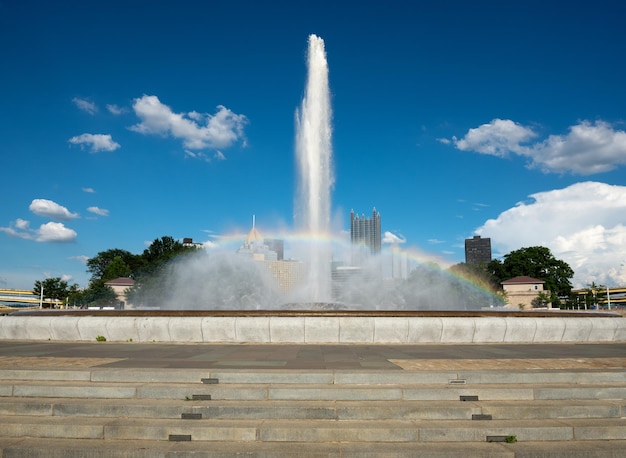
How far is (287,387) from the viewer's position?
725 centimetres

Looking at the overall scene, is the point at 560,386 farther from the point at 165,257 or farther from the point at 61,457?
the point at 165,257

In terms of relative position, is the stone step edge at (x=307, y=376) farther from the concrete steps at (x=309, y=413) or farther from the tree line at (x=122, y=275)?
the tree line at (x=122, y=275)

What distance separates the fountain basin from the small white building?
261ft

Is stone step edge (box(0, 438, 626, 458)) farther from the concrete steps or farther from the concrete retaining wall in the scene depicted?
the concrete retaining wall

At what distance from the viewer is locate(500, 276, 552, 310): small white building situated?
289 ft

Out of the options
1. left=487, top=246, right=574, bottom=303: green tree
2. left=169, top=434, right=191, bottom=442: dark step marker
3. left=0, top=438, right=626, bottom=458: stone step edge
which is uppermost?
left=487, top=246, right=574, bottom=303: green tree

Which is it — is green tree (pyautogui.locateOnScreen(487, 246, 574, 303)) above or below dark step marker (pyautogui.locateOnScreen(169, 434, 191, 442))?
above

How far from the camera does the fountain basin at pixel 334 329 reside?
1355cm

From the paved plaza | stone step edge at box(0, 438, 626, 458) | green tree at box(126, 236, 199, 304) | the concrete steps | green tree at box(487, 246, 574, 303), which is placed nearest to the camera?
stone step edge at box(0, 438, 626, 458)

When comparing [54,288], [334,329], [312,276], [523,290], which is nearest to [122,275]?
[54,288]

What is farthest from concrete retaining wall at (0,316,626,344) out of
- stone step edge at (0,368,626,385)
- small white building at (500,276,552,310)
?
small white building at (500,276,552,310)

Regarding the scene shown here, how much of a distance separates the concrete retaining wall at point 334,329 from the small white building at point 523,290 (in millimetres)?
79506

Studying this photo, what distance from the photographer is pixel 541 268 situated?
97.1 meters

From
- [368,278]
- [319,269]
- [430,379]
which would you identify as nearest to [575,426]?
[430,379]
